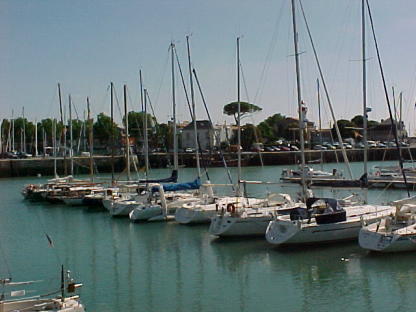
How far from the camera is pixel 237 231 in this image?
1227 inches

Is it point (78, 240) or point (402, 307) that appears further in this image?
point (78, 240)

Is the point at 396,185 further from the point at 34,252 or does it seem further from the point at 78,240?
the point at 34,252

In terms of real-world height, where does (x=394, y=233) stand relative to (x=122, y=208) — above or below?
below

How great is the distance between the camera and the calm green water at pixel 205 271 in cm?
2069

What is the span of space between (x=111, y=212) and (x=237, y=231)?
585 inches

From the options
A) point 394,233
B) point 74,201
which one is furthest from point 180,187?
point 394,233

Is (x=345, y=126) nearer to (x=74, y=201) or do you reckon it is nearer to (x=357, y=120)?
(x=357, y=120)

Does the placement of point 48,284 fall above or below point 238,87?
below

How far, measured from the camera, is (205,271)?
25.4 m

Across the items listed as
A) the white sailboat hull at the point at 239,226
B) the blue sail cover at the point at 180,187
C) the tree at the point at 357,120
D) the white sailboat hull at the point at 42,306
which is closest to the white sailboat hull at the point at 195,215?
the white sailboat hull at the point at 239,226

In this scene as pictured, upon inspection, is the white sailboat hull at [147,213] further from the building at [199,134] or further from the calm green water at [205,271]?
the building at [199,134]

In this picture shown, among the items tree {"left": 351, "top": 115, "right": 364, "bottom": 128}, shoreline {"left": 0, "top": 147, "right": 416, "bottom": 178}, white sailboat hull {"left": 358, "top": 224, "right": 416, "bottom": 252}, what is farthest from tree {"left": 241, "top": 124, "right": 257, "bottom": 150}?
white sailboat hull {"left": 358, "top": 224, "right": 416, "bottom": 252}

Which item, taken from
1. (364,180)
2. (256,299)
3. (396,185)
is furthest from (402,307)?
(396,185)

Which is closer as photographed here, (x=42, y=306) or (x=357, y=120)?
(x=42, y=306)
